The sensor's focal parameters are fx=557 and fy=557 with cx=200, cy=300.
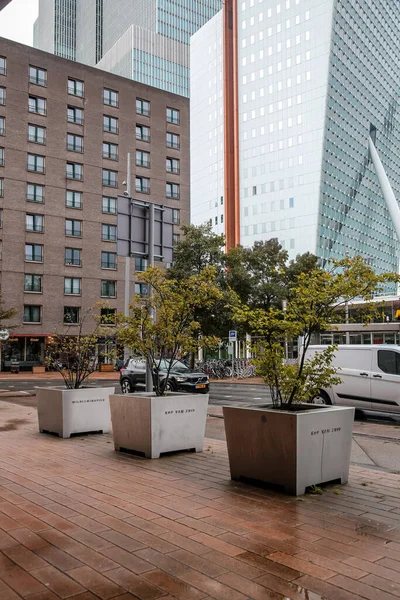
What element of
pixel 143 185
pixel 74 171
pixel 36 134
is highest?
pixel 36 134

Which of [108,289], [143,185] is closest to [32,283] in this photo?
[108,289]

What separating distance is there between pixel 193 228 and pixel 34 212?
2192 centimetres

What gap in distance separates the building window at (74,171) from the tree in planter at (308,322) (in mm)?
51027

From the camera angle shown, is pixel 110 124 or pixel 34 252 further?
pixel 110 124

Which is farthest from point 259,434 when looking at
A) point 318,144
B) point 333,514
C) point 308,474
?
point 318,144

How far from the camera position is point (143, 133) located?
2357 inches

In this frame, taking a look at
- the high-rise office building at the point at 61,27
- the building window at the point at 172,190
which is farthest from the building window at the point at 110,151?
the high-rise office building at the point at 61,27

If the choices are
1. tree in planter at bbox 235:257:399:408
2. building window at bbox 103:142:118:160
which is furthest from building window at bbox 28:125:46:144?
tree in planter at bbox 235:257:399:408

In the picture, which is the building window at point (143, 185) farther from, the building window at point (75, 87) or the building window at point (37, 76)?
the building window at point (37, 76)

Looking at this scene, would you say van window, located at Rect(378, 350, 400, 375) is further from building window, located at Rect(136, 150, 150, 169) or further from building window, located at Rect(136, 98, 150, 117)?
building window, located at Rect(136, 98, 150, 117)

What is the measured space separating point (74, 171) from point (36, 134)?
4.81 m

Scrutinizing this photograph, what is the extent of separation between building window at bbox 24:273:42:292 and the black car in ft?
104

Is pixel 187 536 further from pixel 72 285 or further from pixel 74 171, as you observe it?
pixel 74 171

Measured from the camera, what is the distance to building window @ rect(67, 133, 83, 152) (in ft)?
180
